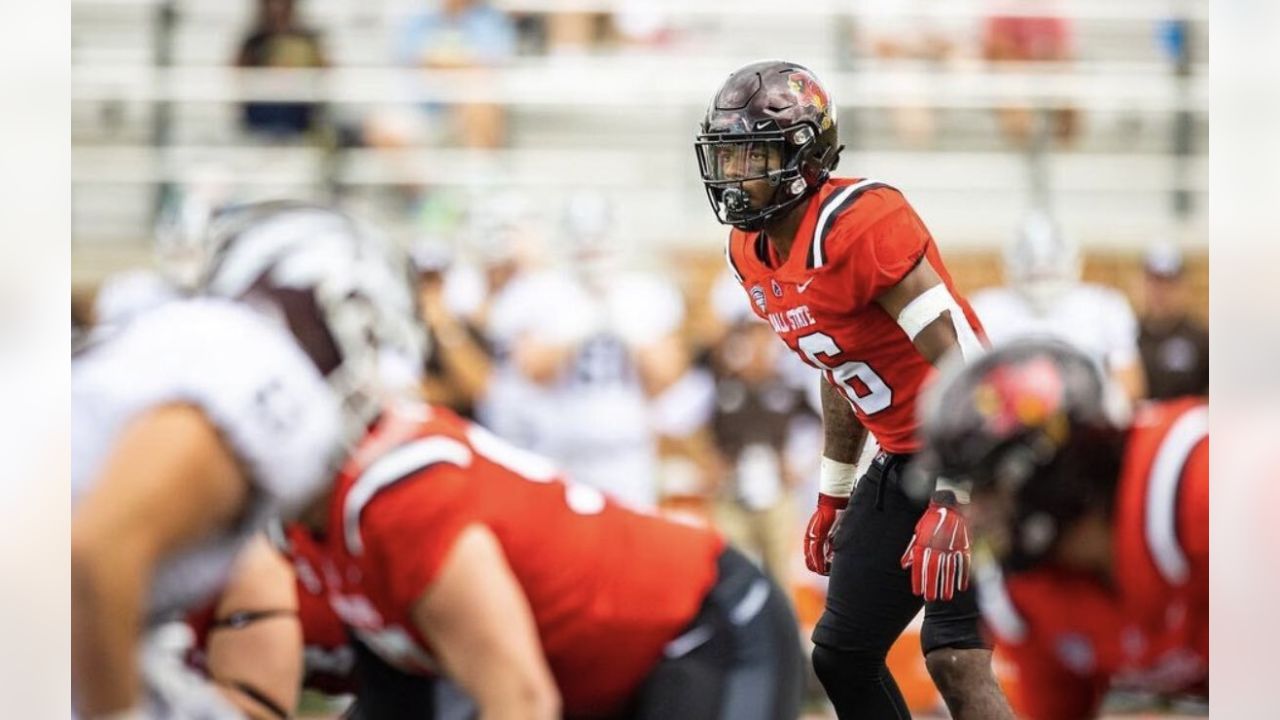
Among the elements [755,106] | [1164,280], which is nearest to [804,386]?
[1164,280]

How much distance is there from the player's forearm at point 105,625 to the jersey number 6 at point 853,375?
1205 millimetres

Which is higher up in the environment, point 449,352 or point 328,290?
point 328,290

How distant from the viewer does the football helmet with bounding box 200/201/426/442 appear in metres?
2.67

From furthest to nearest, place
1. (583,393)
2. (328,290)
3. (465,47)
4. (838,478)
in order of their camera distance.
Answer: (465,47) < (583,393) < (838,478) < (328,290)

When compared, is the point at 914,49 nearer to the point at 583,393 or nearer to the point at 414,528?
the point at 583,393

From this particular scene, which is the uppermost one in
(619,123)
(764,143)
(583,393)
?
(619,123)

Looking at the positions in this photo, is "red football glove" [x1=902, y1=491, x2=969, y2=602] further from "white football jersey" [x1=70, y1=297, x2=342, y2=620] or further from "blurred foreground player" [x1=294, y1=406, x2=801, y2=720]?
"white football jersey" [x1=70, y1=297, x2=342, y2=620]

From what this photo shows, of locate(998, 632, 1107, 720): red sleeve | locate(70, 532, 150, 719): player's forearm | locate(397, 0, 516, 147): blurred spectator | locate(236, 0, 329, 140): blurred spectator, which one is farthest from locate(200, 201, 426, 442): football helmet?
locate(236, 0, 329, 140): blurred spectator

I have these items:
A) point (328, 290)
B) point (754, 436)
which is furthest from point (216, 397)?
point (754, 436)

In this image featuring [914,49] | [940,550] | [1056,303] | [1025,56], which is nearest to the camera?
[940,550]

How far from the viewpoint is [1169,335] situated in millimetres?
6590

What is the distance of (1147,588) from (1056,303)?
4142 millimetres

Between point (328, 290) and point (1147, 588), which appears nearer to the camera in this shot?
point (1147, 588)

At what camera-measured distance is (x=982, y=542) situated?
8.34 feet
